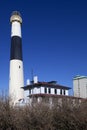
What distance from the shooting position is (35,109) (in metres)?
17.4

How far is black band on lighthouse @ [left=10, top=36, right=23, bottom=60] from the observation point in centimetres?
4206

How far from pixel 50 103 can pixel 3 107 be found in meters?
4.74

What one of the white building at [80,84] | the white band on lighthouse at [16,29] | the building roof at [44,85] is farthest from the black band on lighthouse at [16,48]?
the white building at [80,84]

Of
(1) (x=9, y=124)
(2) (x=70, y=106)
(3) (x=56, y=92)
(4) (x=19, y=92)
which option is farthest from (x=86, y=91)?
(1) (x=9, y=124)

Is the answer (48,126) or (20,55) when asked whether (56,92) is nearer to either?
(20,55)

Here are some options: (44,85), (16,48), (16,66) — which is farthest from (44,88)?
(16,48)

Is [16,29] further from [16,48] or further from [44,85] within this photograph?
[44,85]

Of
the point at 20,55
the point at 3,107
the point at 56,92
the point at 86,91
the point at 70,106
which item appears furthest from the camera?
the point at 86,91

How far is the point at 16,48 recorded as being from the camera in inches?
1670

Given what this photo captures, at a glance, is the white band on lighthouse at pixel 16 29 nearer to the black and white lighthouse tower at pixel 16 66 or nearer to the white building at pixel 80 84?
the black and white lighthouse tower at pixel 16 66

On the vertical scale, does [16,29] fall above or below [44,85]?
above

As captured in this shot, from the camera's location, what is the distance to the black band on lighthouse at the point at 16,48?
42.1m

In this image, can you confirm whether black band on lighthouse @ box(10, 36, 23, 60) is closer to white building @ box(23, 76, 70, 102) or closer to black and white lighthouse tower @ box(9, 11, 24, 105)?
black and white lighthouse tower @ box(9, 11, 24, 105)

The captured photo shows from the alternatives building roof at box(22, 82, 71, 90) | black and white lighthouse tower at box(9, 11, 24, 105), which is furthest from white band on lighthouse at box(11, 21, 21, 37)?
building roof at box(22, 82, 71, 90)
